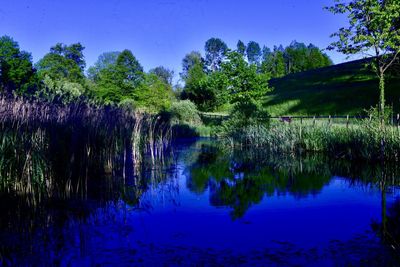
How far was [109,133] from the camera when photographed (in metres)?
11.2

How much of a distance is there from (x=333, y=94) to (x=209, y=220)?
121 ft

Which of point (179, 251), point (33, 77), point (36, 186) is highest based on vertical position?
point (33, 77)

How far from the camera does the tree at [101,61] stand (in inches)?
3031

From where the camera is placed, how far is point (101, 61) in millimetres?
79688

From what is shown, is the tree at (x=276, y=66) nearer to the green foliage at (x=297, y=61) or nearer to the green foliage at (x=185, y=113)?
the green foliage at (x=297, y=61)

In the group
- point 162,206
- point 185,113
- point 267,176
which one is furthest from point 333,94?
point 162,206

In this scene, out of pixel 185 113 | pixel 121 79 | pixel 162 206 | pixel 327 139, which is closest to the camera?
pixel 162 206

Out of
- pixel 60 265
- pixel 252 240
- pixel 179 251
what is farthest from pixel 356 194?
pixel 60 265

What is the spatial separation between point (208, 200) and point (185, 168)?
185 inches

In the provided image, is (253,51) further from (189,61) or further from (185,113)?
(185,113)

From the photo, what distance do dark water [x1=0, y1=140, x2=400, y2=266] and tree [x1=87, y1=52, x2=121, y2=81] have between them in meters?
69.4

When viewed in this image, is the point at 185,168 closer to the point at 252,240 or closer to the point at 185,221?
the point at 185,221

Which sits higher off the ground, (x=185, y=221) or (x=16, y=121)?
(x=16, y=121)

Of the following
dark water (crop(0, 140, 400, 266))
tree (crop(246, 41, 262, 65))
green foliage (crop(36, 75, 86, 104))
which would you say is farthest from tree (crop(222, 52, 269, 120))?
tree (crop(246, 41, 262, 65))
